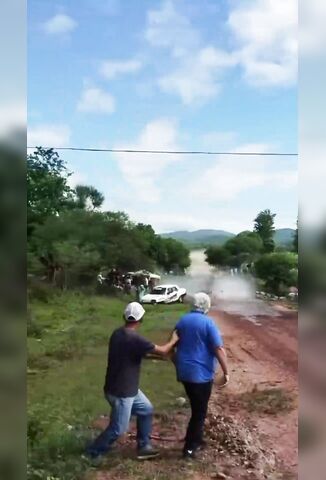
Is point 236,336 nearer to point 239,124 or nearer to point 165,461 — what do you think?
point 165,461

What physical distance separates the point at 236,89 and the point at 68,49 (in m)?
0.64

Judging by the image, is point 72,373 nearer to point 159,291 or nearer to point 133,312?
point 133,312

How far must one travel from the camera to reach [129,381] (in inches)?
112

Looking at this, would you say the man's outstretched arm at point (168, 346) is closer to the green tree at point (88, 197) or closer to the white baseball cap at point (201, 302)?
the white baseball cap at point (201, 302)

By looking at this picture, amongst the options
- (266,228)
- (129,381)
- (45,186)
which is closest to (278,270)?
(266,228)

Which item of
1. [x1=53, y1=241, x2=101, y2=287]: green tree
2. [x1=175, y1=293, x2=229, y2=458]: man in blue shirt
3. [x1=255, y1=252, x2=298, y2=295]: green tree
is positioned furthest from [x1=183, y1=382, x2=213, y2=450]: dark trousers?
[x1=53, y1=241, x2=101, y2=287]: green tree

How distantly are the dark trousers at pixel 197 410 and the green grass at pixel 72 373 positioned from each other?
55mm

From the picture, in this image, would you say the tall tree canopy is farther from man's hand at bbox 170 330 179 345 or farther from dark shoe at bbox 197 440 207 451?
dark shoe at bbox 197 440 207 451

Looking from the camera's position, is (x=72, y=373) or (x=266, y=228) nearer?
(x=266, y=228)

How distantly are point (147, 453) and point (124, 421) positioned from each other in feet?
0.48

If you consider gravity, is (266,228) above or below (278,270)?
above

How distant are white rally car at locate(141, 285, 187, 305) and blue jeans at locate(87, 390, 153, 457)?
13.8 inches

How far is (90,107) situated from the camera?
9.21 feet

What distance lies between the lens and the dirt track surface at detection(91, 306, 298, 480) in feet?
9.12
